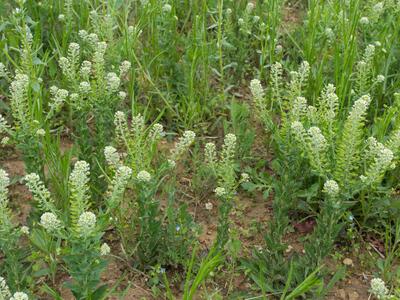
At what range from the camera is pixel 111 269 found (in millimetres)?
2883

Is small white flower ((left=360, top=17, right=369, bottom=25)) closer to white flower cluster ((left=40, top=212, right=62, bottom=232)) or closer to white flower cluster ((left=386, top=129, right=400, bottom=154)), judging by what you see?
Answer: white flower cluster ((left=386, top=129, right=400, bottom=154))

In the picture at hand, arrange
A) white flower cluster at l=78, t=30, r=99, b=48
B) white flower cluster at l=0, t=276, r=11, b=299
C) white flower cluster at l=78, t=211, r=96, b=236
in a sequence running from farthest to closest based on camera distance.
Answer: white flower cluster at l=78, t=30, r=99, b=48 → white flower cluster at l=0, t=276, r=11, b=299 → white flower cluster at l=78, t=211, r=96, b=236

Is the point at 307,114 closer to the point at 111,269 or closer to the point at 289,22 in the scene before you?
the point at 111,269

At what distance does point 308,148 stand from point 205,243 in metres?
0.74

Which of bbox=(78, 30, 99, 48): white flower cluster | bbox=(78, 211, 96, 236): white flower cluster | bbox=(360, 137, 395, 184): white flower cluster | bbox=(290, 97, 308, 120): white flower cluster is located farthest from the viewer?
bbox=(78, 30, 99, 48): white flower cluster

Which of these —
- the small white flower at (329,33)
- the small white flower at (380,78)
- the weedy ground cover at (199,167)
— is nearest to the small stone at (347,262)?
the weedy ground cover at (199,167)

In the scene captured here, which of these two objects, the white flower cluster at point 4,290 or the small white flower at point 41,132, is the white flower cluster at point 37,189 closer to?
the white flower cluster at point 4,290

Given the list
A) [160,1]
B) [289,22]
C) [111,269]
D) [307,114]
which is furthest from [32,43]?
[289,22]

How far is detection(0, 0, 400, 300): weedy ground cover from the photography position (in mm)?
2588

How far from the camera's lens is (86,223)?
2.17 metres

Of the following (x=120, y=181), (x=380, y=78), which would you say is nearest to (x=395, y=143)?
(x=380, y=78)

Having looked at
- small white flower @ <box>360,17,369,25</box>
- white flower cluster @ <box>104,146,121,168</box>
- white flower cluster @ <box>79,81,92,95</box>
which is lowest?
white flower cluster @ <box>104,146,121,168</box>

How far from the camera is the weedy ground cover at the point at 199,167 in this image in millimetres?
2588

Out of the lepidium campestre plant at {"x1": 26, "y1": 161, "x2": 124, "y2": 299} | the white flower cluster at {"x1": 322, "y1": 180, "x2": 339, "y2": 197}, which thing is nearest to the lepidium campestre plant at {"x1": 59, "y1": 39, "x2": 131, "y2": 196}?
the lepidium campestre plant at {"x1": 26, "y1": 161, "x2": 124, "y2": 299}
